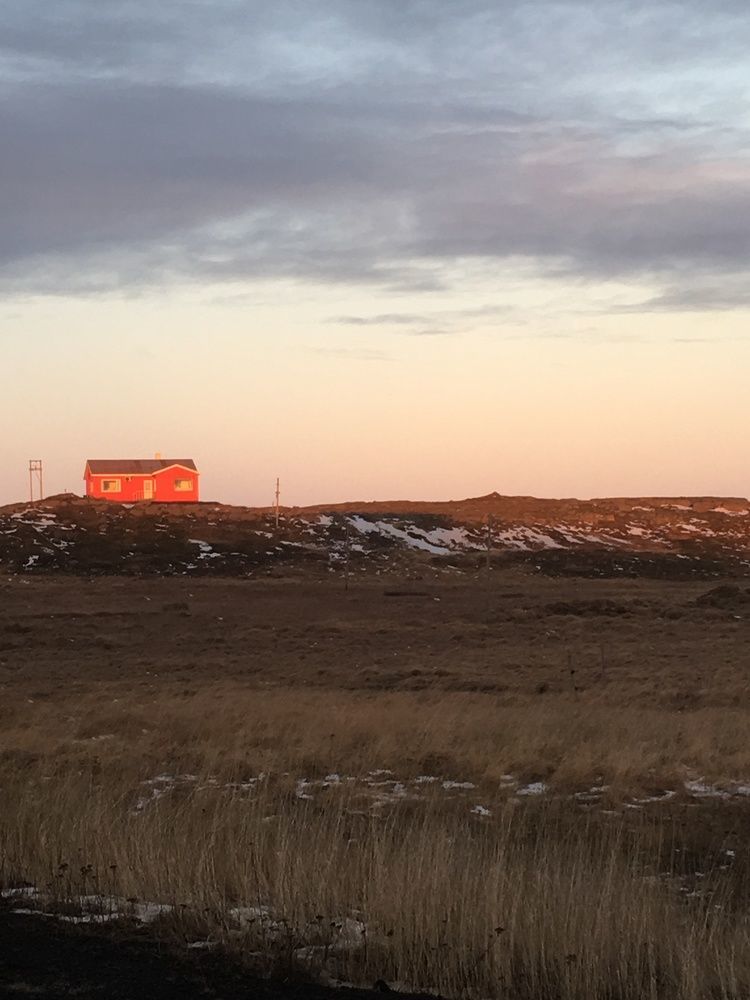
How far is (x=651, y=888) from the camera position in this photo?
6.51 metres

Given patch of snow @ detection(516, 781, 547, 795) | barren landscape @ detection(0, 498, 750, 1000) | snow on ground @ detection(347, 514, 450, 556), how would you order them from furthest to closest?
snow on ground @ detection(347, 514, 450, 556) → patch of snow @ detection(516, 781, 547, 795) → barren landscape @ detection(0, 498, 750, 1000)

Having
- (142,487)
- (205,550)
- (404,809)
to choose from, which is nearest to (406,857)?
(404,809)

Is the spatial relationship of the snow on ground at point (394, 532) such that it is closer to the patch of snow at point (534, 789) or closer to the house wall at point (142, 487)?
the house wall at point (142, 487)

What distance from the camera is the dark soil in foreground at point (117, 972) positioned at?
495 cm

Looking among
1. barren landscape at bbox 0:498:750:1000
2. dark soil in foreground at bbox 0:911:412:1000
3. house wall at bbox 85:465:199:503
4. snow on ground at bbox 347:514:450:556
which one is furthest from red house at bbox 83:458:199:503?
dark soil in foreground at bbox 0:911:412:1000

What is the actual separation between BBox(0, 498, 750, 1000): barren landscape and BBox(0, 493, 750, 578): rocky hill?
3906cm

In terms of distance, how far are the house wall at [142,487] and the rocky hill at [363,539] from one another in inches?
256

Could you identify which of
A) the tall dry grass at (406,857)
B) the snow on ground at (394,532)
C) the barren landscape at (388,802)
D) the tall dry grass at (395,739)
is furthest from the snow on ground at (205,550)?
the tall dry grass at (406,857)

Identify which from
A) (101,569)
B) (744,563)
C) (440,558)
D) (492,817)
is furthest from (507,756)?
(744,563)

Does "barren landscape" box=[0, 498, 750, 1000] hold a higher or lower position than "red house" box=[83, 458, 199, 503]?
lower

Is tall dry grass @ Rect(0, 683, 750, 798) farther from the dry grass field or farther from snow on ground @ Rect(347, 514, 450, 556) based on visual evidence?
snow on ground @ Rect(347, 514, 450, 556)

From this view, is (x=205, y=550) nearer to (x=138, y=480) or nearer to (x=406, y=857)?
(x=138, y=480)

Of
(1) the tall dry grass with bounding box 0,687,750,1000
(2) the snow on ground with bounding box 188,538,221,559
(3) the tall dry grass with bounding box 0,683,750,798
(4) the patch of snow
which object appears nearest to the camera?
(1) the tall dry grass with bounding box 0,687,750,1000

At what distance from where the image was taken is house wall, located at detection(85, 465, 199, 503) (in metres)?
109
